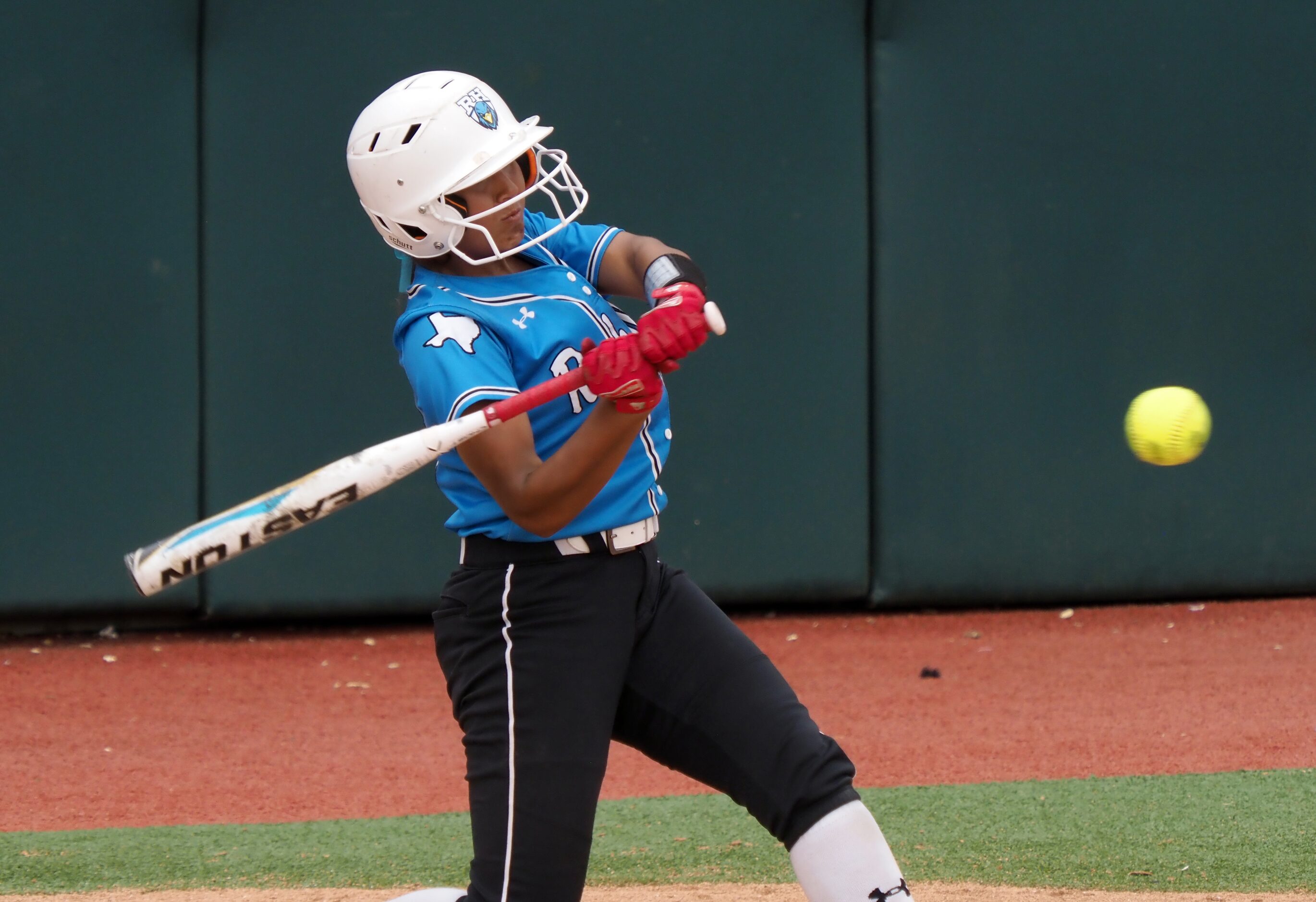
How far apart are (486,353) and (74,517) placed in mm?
4153

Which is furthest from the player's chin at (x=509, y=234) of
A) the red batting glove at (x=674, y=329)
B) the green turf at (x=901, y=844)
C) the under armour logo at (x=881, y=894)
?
the green turf at (x=901, y=844)

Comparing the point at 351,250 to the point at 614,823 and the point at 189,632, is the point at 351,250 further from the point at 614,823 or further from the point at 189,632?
the point at 614,823

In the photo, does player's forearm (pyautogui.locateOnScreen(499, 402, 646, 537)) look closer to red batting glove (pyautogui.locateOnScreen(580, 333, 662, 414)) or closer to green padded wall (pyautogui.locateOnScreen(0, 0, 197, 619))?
red batting glove (pyautogui.locateOnScreen(580, 333, 662, 414))

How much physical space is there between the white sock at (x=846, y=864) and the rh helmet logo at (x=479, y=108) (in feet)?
3.91

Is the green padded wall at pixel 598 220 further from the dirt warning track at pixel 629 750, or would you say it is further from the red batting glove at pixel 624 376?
the red batting glove at pixel 624 376

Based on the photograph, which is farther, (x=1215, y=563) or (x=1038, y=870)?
(x=1215, y=563)

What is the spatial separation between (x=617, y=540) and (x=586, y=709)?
0.87 ft

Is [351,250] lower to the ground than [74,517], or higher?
higher

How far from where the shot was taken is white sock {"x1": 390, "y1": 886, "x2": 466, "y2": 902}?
266 cm

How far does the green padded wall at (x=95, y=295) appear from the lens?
5.70 metres

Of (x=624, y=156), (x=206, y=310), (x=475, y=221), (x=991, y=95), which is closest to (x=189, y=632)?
(x=206, y=310)

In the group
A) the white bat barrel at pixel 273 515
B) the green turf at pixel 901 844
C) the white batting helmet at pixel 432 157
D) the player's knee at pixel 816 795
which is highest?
the white batting helmet at pixel 432 157

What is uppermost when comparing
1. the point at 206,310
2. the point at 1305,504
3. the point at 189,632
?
the point at 206,310

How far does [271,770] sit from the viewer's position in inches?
174
